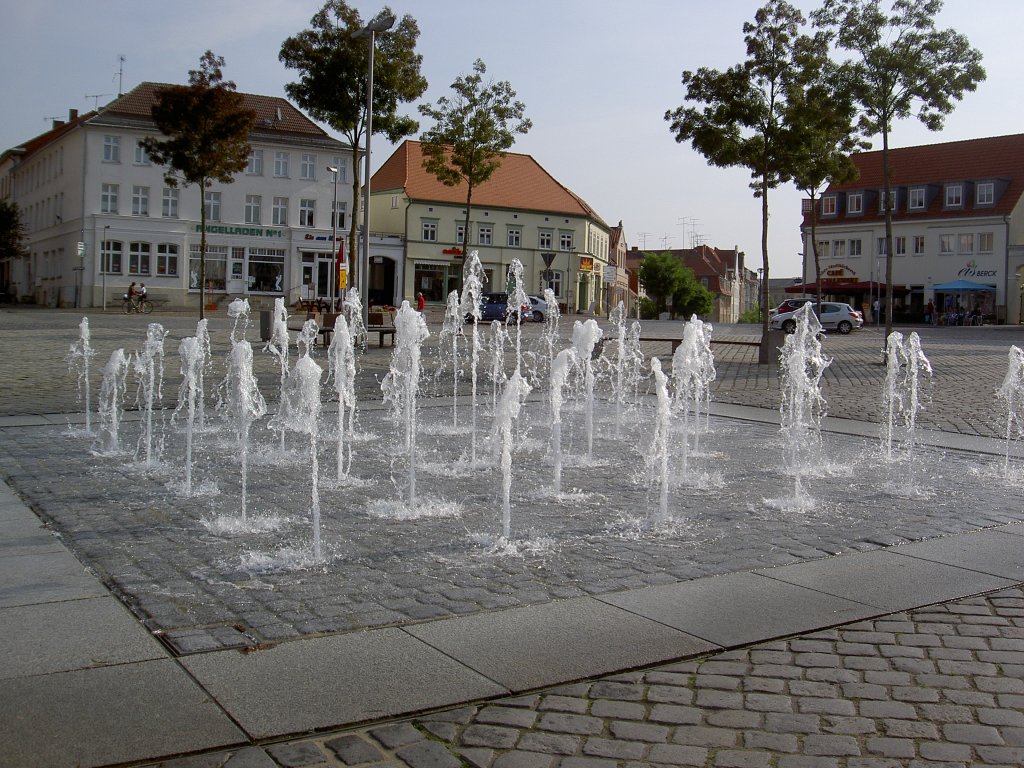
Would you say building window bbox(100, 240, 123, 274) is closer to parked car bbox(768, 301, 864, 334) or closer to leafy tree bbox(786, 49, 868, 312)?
parked car bbox(768, 301, 864, 334)

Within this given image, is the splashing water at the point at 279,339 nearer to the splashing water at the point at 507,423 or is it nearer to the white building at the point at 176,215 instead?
the splashing water at the point at 507,423

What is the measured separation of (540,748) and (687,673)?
3.18ft

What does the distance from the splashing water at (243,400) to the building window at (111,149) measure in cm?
3793

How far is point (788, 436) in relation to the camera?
38.4 ft

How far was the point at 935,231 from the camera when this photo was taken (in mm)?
61844

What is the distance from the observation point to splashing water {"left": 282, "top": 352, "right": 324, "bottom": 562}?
5.97 m

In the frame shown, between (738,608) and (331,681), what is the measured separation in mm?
2146

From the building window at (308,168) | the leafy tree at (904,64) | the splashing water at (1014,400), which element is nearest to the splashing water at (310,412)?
the splashing water at (1014,400)

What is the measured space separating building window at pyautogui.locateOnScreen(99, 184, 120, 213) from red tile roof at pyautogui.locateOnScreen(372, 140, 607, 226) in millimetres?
19540

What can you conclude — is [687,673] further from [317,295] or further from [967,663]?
[317,295]

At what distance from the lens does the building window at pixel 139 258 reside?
5153 cm

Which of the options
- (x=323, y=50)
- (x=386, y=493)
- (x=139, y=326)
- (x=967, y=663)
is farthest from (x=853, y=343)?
(x=967, y=663)

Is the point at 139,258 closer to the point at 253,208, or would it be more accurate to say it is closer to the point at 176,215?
the point at 176,215

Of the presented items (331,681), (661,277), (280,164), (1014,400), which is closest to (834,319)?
(1014,400)
